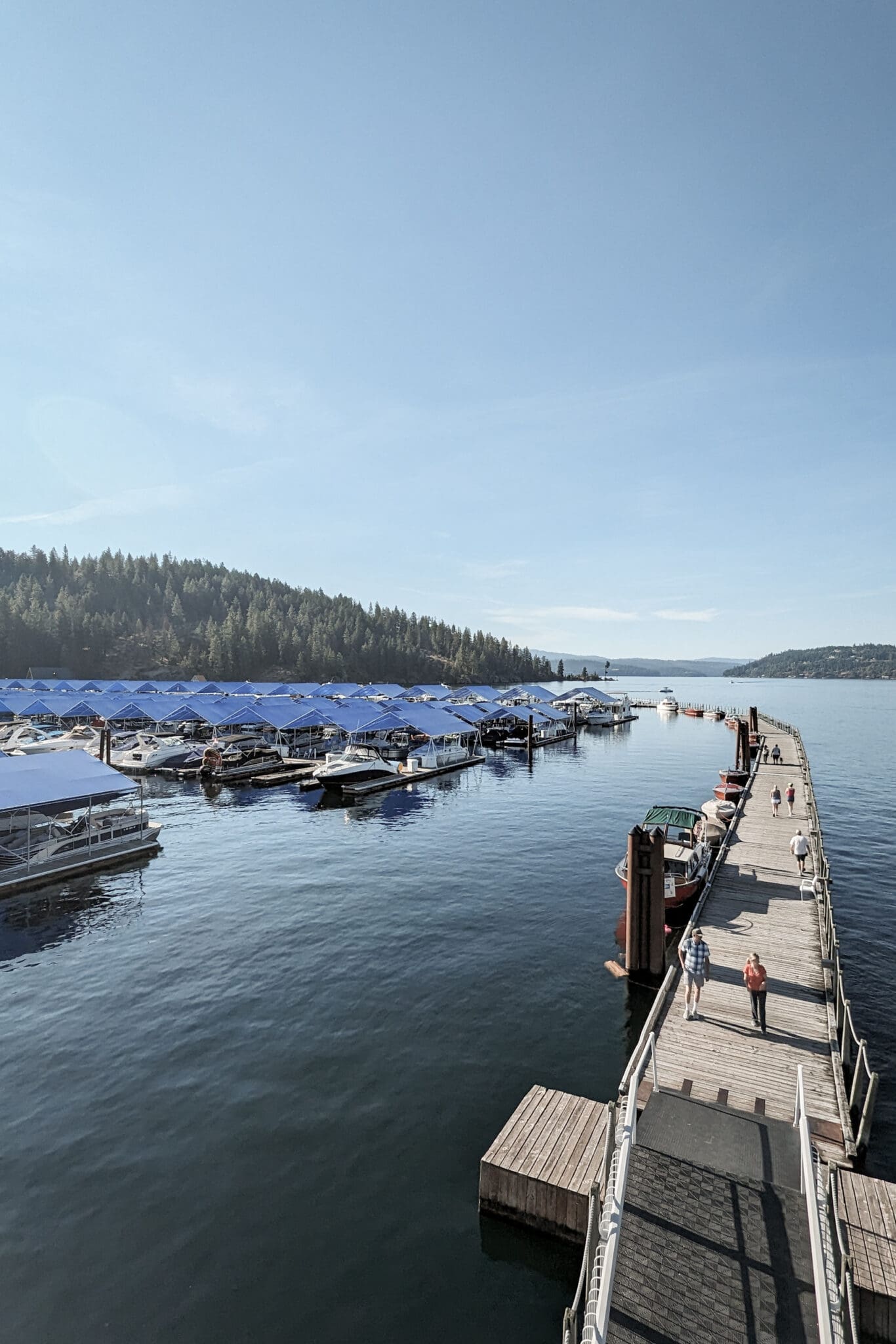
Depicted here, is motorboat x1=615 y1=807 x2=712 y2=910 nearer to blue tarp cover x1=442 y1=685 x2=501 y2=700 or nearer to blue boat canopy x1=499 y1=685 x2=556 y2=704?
blue tarp cover x1=442 y1=685 x2=501 y2=700

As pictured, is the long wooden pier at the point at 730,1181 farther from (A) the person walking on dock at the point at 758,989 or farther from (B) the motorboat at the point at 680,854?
(B) the motorboat at the point at 680,854

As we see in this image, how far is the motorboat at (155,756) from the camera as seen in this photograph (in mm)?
63719

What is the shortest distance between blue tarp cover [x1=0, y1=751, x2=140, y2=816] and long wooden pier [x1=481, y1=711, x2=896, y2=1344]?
27.6 m

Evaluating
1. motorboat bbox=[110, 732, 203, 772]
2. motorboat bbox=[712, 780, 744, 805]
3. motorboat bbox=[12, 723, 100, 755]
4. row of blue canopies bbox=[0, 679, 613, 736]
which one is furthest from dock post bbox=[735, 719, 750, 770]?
motorboat bbox=[12, 723, 100, 755]

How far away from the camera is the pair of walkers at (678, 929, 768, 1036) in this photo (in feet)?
54.4

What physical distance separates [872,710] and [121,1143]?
20956 centimetres

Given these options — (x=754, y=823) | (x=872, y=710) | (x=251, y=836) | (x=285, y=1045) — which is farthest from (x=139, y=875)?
(x=872, y=710)

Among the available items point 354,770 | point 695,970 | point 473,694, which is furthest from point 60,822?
point 473,694

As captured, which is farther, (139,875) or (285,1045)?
(139,875)

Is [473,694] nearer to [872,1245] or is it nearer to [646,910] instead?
[646,910]

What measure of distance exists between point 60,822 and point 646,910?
31853mm

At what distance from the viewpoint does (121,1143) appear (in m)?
14.4

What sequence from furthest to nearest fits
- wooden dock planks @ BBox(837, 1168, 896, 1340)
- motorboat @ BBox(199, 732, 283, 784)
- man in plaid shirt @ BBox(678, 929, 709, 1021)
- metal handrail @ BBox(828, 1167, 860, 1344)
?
motorboat @ BBox(199, 732, 283, 784), man in plaid shirt @ BBox(678, 929, 709, 1021), wooden dock planks @ BBox(837, 1168, 896, 1340), metal handrail @ BBox(828, 1167, 860, 1344)

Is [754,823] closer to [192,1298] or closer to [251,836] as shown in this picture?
[251,836]
